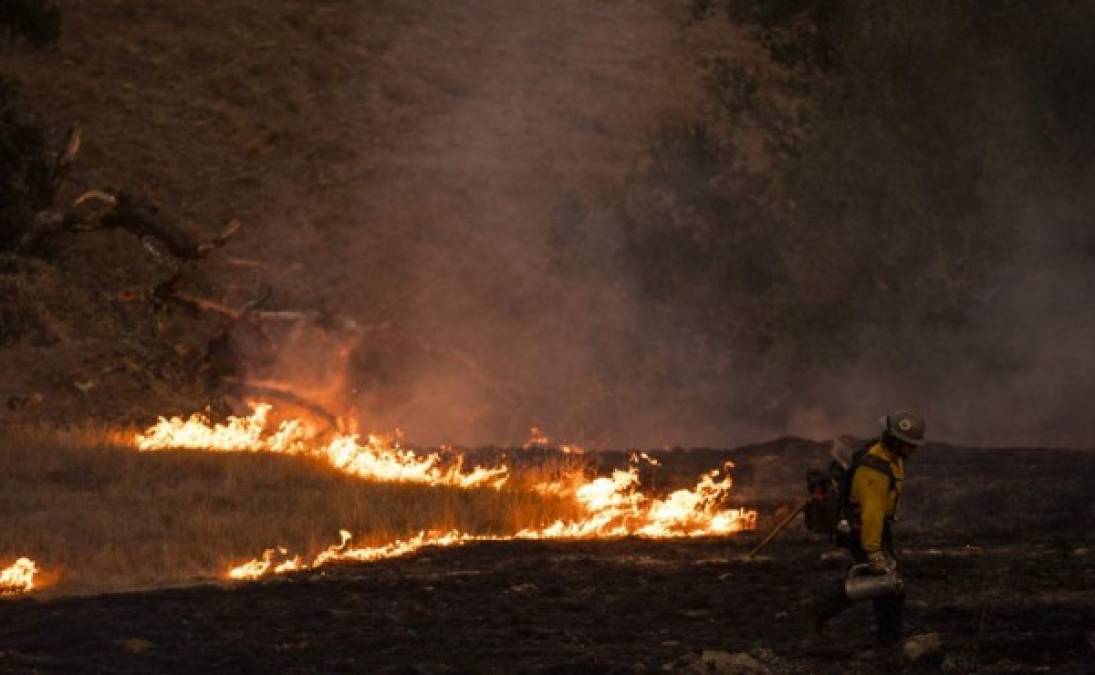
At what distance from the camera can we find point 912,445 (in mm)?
11500

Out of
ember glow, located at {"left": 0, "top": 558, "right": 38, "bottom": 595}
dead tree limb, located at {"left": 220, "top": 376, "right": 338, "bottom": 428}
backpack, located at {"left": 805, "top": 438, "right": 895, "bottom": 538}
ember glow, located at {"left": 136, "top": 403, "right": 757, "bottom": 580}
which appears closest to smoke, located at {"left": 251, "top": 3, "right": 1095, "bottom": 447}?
dead tree limb, located at {"left": 220, "top": 376, "right": 338, "bottom": 428}

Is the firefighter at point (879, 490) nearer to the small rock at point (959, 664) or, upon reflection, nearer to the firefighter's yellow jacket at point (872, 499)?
the firefighter's yellow jacket at point (872, 499)

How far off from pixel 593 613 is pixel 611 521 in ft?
20.9

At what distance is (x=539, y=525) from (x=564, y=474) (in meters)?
2.47

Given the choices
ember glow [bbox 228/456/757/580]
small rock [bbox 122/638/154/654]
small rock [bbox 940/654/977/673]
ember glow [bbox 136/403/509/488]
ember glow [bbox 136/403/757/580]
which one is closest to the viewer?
small rock [bbox 940/654/977/673]

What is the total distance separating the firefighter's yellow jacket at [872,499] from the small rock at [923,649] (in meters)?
0.67

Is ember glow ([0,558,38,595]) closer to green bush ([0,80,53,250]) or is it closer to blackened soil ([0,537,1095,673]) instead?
blackened soil ([0,537,1095,673])

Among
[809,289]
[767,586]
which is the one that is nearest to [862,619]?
[767,586]

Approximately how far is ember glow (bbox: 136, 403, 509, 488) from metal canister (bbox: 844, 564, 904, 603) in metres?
10.5

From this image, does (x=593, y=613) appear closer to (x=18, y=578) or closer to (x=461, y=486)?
(x=18, y=578)

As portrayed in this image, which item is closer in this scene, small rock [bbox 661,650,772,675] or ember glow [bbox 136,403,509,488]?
small rock [bbox 661,650,772,675]

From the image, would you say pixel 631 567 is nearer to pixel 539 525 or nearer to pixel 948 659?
pixel 539 525

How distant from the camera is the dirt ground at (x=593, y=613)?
479 inches

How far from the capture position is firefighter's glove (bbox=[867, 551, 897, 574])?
1151 centimetres
